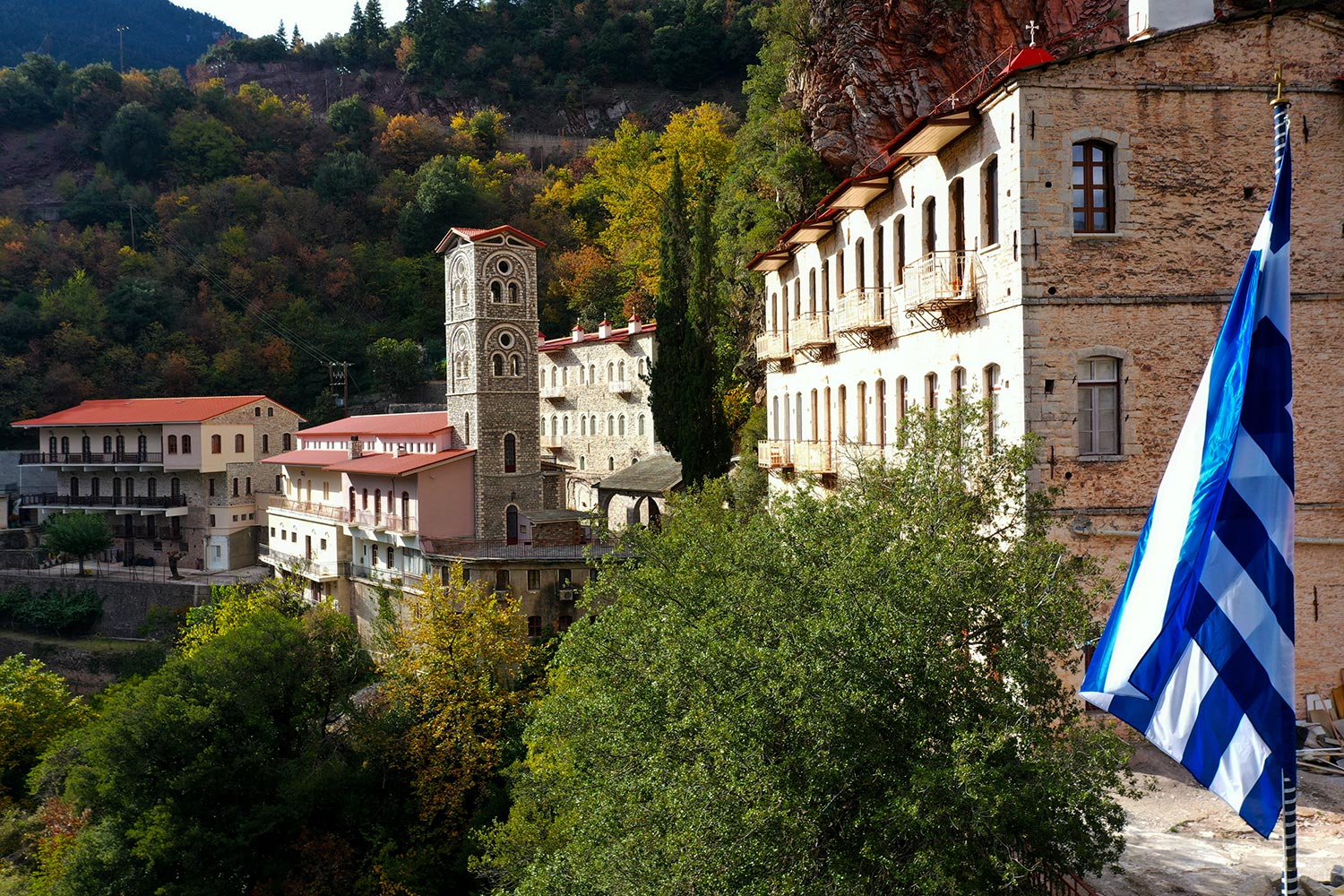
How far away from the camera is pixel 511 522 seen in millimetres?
41219

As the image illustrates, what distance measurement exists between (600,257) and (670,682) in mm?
57806

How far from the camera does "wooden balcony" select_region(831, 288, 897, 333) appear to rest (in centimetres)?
2230

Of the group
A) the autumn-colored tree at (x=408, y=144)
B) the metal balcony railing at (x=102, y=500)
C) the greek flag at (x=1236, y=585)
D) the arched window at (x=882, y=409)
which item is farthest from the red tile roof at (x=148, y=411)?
the greek flag at (x=1236, y=585)

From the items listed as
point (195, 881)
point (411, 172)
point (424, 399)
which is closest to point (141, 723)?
point (195, 881)

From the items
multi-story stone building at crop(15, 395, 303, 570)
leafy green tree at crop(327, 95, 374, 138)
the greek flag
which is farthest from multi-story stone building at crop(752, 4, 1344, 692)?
leafy green tree at crop(327, 95, 374, 138)

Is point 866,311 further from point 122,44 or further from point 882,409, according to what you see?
point 122,44

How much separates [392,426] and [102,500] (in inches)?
871

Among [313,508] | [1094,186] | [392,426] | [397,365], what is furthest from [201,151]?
[1094,186]

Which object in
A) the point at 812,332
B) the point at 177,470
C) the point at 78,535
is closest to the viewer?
the point at 812,332

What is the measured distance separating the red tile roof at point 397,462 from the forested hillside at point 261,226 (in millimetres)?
17283

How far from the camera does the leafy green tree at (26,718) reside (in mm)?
32906

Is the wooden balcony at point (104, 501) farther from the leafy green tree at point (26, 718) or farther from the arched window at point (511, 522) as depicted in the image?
the arched window at point (511, 522)

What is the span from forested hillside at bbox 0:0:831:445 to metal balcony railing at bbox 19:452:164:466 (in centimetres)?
558

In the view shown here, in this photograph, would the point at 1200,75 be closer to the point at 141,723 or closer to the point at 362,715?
the point at 362,715
